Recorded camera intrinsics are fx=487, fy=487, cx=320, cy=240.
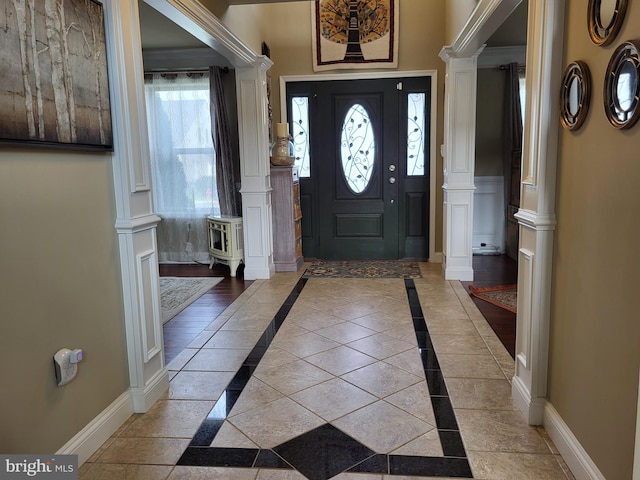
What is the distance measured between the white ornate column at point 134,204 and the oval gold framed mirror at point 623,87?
75.2 inches

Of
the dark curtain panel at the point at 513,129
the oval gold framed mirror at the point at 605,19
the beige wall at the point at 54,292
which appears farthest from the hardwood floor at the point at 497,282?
the beige wall at the point at 54,292

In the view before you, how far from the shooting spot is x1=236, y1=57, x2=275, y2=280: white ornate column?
4.90 metres

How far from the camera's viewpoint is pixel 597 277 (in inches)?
65.9

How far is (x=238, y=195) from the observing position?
5871 millimetres

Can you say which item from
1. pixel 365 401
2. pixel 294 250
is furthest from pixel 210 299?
pixel 365 401

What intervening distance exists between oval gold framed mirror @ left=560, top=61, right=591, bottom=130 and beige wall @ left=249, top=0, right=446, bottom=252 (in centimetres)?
376

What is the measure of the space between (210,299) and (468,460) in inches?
116

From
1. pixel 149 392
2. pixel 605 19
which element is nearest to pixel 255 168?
pixel 149 392

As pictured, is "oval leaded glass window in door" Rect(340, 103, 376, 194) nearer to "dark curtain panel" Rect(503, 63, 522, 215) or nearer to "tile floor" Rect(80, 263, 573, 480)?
"dark curtain panel" Rect(503, 63, 522, 215)

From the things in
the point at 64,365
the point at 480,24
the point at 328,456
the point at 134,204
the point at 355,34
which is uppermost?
the point at 355,34

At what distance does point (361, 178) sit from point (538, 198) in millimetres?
3905

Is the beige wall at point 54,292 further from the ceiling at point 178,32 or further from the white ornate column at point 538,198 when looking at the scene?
the ceiling at point 178,32

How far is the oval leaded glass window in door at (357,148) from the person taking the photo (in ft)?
19.0

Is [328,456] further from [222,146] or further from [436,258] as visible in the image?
[222,146]
